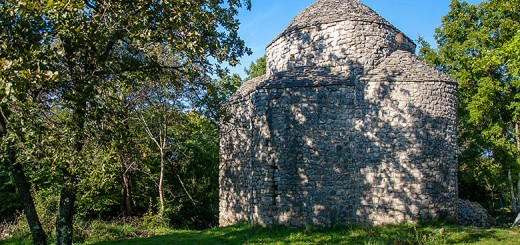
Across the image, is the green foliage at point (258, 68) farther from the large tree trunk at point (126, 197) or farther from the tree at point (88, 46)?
the tree at point (88, 46)

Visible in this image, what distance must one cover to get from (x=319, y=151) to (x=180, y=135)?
9993mm

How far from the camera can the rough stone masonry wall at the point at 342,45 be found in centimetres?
1255

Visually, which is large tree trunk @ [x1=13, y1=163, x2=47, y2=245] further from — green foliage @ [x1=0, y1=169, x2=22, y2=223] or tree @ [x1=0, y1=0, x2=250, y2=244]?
green foliage @ [x1=0, y1=169, x2=22, y2=223]

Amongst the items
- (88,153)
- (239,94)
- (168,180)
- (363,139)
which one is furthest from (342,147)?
(168,180)

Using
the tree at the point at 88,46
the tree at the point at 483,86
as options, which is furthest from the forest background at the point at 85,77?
the tree at the point at 483,86

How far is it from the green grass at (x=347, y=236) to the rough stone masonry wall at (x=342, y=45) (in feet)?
16.5

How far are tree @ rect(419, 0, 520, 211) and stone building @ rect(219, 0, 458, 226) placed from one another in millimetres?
7681


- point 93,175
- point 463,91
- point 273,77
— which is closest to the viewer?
point 93,175

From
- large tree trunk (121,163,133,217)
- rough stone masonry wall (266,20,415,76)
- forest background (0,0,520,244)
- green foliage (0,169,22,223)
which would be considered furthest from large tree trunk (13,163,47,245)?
green foliage (0,169,22,223)

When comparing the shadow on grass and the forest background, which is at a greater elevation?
the forest background

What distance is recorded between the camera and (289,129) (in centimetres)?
1212

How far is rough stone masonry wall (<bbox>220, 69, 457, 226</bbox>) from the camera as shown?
11586 millimetres

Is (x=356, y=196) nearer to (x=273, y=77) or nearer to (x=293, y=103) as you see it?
(x=293, y=103)

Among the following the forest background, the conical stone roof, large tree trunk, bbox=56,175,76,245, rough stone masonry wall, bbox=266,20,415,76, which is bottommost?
large tree trunk, bbox=56,175,76,245
